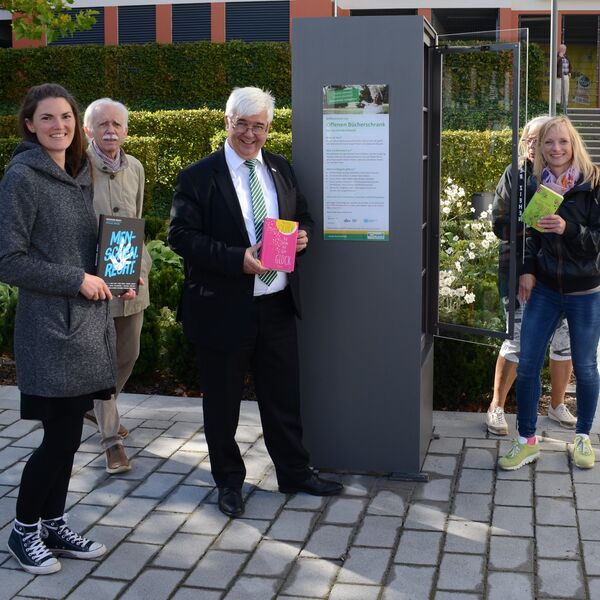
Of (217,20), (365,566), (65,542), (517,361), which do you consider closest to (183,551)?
(65,542)

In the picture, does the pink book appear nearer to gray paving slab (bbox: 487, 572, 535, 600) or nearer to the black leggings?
the black leggings

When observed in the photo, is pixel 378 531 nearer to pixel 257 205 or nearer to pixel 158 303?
pixel 257 205

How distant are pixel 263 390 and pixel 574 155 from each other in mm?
1948

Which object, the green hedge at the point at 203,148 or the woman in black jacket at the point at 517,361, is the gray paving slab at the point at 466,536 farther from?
the green hedge at the point at 203,148

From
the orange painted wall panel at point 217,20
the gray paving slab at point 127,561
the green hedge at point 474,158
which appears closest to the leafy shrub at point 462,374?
the green hedge at point 474,158

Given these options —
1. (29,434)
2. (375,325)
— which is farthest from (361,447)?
(29,434)

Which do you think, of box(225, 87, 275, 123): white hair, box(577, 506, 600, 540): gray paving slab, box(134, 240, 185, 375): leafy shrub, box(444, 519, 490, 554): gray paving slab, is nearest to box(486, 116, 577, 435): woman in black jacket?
box(577, 506, 600, 540): gray paving slab

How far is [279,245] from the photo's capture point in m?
4.38

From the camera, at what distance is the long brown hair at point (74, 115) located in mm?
3820

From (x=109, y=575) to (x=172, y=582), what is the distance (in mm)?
267

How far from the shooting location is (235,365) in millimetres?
4605

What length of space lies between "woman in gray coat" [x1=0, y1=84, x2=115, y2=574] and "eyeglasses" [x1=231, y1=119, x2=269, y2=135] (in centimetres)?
75

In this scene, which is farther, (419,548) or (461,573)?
(419,548)

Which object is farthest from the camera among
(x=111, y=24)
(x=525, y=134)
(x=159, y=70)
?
(x=111, y=24)
